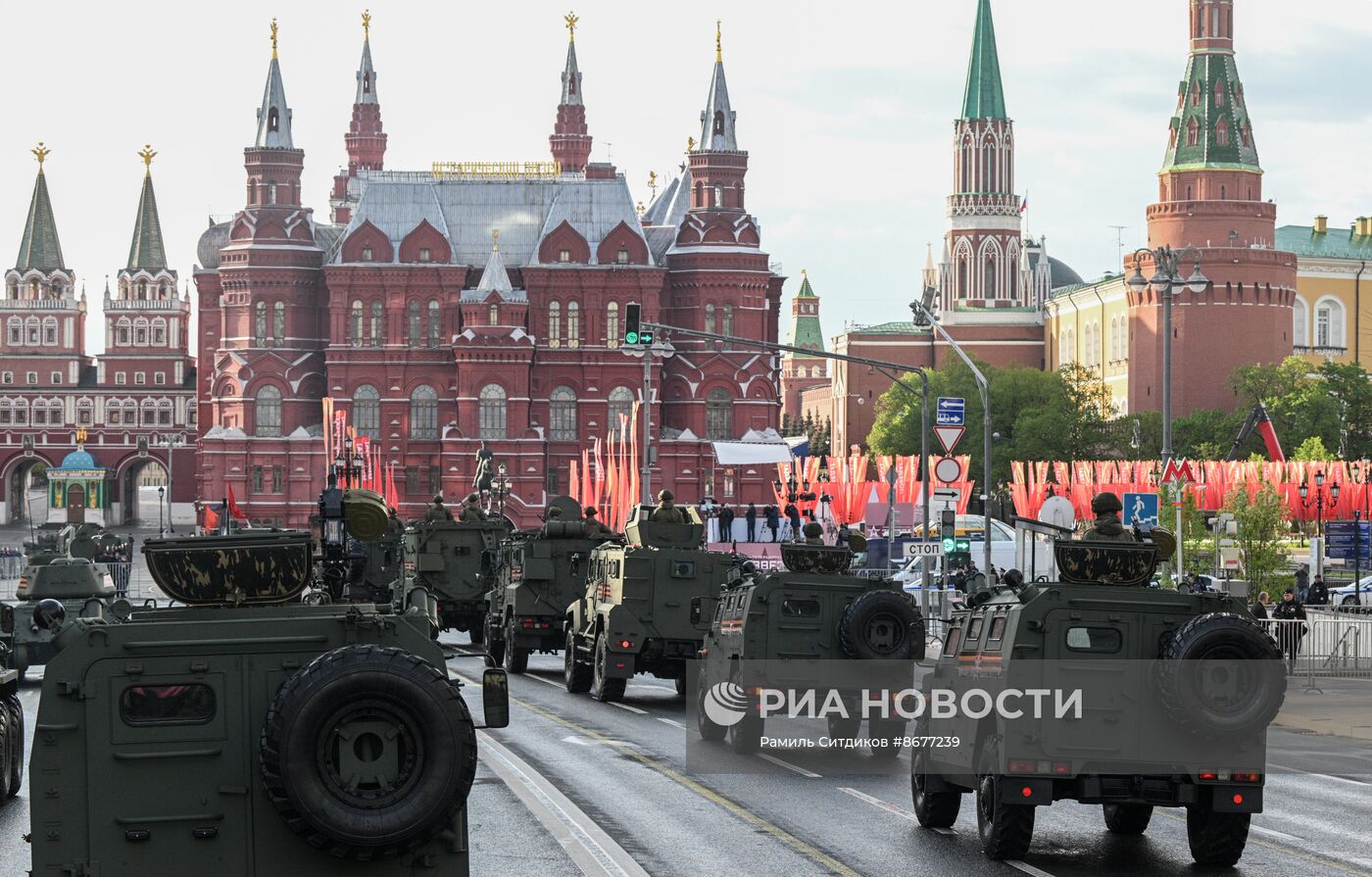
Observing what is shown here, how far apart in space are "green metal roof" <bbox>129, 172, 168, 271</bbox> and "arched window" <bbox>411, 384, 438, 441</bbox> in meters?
47.7

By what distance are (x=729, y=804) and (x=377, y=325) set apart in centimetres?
9726

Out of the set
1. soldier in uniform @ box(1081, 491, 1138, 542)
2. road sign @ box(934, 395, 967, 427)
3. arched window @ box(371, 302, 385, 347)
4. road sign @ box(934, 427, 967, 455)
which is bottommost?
soldier in uniform @ box(1081, 491, 1138, 542)

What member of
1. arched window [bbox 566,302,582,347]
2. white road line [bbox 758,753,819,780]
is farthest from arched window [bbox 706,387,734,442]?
white road line [bbox 758,753,819,780]

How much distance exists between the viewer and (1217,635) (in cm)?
1356

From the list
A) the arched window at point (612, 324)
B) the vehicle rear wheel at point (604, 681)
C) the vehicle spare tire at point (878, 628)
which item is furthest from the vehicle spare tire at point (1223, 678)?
the arched window at point (612, 324)

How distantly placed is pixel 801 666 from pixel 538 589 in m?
10.9

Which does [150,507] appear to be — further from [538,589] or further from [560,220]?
[538,589]

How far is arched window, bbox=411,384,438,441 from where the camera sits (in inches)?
4402

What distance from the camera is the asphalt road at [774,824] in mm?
13672

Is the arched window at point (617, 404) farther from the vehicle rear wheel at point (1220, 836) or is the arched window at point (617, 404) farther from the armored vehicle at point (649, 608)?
the vehicle rear wheel at point (1220, 836)

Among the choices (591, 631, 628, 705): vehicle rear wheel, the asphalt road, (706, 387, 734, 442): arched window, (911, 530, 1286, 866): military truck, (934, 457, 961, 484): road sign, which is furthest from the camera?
(706, 387, 734, 442): arched window

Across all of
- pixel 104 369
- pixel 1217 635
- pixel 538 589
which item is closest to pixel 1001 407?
pixel 104 369

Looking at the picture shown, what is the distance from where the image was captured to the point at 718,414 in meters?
111

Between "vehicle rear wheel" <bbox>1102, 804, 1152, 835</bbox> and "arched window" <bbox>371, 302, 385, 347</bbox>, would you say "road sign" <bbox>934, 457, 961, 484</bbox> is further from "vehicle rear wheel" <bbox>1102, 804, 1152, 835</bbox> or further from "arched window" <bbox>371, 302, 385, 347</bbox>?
"arched window" <bbox>371, 302, 385, 347</bbox>
